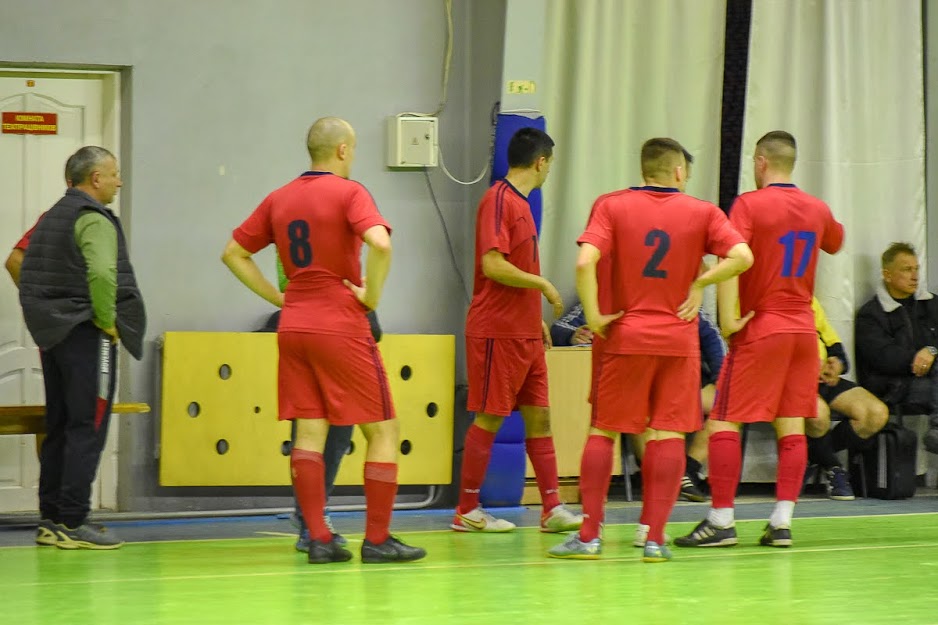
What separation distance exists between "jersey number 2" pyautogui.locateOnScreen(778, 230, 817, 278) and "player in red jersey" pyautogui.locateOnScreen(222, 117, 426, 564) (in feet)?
5.90

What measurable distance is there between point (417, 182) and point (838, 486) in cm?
310

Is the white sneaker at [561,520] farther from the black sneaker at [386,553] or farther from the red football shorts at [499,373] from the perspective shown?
the black sneaker at [386,553]

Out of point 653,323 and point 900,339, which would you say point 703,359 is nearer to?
point 900,339

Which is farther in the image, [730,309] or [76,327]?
[76,327]

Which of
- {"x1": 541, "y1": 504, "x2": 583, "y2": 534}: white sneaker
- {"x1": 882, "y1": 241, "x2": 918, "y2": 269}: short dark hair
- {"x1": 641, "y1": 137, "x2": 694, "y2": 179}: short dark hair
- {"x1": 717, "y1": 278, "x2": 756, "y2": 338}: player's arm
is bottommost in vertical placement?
{"x1": 541, "y1": 504, "x2": 583, "y2": 534}: white sneaker

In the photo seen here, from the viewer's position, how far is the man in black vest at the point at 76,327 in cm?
593

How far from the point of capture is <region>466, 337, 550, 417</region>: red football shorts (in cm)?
630

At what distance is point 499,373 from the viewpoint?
630cm

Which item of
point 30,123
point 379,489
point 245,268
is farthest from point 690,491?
point 30,123

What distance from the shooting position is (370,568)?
523 centimetres

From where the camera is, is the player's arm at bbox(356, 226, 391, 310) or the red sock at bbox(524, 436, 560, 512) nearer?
the player's arm at bbox(356, 226, 391, 310)

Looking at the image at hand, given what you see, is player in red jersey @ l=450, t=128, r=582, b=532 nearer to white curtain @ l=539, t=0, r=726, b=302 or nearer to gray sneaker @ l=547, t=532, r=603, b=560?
gray sneaker @ l=547, t=532, r=603, b=560

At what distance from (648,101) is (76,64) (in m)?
3.40

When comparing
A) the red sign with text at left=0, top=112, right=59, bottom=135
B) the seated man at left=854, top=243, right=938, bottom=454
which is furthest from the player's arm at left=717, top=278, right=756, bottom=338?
the red sign with text at left=0, top=112, right=59, bottom=135
